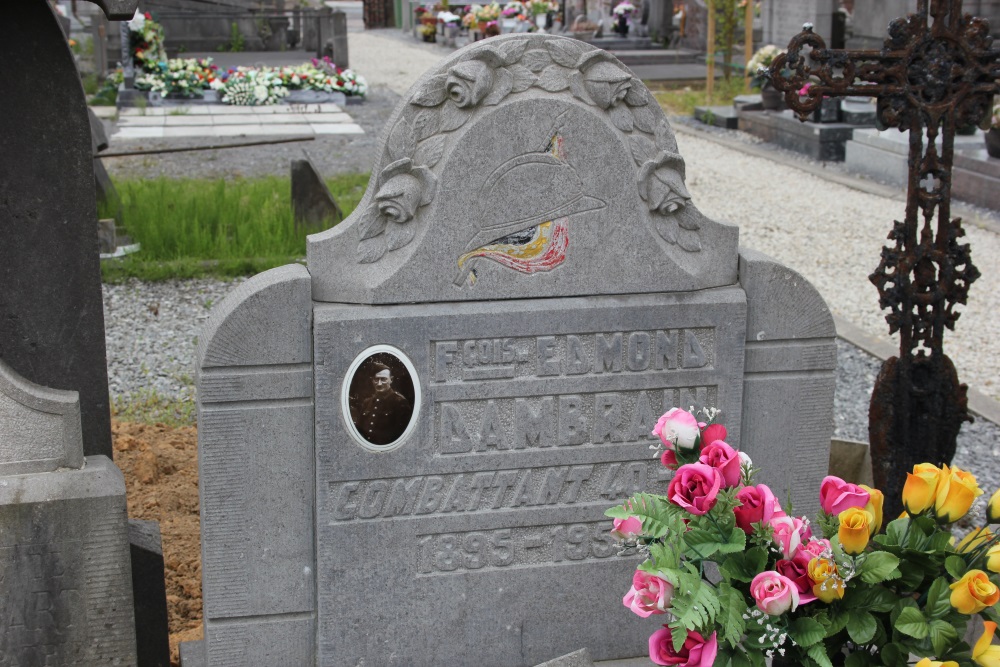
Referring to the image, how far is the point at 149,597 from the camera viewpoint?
3.38 m

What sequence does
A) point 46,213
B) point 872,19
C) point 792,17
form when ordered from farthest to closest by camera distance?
point 792,17, point 872,19, point 46,213

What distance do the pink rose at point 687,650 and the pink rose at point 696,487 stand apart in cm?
23

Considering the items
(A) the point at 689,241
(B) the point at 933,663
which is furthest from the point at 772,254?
(B) the point at 933,663

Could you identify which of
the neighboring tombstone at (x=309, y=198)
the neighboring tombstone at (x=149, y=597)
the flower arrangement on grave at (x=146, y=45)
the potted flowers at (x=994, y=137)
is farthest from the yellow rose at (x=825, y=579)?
the flower arrangement on grave at (x=146, y=45)

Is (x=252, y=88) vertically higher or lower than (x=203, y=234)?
higher

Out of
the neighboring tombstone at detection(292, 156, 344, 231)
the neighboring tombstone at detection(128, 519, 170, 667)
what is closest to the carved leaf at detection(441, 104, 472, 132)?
the neighboring tombstone at detection(128, 519, 170, 667)

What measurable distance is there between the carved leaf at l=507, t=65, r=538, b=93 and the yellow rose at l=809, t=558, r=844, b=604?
55.0 inches

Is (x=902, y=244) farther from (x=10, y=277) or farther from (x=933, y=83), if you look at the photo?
(x=10, y=277)

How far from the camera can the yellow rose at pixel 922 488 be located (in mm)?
2158

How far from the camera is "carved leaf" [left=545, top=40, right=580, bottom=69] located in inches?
116

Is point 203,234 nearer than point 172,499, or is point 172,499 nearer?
point 172,499

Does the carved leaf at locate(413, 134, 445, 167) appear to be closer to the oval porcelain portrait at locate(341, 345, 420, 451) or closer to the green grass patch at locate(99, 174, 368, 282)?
the oval porcelain portrait at locate(341, 345, 420, 451)

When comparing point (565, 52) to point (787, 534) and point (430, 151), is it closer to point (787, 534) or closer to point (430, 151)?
point (430, 151)

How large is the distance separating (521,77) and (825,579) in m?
1.45
